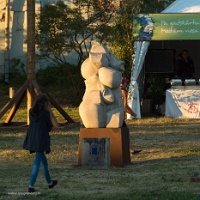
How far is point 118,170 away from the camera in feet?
42.0

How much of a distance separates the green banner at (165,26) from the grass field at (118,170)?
3.96 meters

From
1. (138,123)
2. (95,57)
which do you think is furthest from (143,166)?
(138,123)

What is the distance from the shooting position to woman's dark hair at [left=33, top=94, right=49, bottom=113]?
1055 centimetres

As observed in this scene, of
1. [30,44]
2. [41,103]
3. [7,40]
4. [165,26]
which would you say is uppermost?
[165,26]

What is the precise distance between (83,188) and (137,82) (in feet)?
39.1

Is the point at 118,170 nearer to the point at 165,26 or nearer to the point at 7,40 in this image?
the point at 165,26

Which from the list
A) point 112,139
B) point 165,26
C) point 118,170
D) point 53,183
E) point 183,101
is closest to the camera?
point 53,183

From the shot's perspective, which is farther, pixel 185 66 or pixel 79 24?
pixel 79 24

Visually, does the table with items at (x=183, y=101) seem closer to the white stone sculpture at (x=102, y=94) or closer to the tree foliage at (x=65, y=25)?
the tree foliage at (x=65, y=25)

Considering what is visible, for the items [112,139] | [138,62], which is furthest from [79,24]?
[112,139]

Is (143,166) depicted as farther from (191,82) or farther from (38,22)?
(38,22)

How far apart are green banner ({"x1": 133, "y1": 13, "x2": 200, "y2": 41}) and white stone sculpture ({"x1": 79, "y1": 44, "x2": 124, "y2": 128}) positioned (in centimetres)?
863

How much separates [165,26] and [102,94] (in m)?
9.19

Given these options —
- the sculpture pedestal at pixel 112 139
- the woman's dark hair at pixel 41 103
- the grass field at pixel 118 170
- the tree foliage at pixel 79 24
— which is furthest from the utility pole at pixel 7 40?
the woman's dark hair at pixel 41 103
